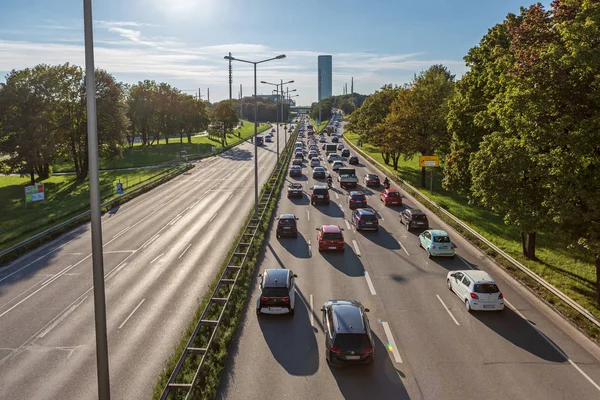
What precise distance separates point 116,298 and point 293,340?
920 centimetres

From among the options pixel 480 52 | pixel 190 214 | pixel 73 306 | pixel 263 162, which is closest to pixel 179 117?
pixel 263 162

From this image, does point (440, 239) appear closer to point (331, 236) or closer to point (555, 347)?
point (331, 236)

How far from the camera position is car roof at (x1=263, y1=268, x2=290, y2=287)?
59.0 ft

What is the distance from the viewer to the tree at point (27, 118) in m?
51.1

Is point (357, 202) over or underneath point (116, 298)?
over

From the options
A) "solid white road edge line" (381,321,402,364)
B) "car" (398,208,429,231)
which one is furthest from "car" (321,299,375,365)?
"car" (398,208,429,231)

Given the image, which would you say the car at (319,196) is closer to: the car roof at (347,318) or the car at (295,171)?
the car at (295,171)

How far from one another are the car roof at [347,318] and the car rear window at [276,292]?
9.12ft

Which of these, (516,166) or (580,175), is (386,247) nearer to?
(516,166)

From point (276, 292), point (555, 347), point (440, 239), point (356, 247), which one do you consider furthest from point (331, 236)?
point (555, 347)

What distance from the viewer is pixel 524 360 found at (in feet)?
48.4

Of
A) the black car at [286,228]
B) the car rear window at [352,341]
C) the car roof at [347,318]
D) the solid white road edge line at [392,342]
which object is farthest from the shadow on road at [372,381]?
the black car at [286,228]

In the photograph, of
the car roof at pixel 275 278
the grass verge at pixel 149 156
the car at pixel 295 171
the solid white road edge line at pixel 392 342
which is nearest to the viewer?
the solid white road edge line at pixel 392 342

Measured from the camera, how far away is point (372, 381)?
13.4 meters
